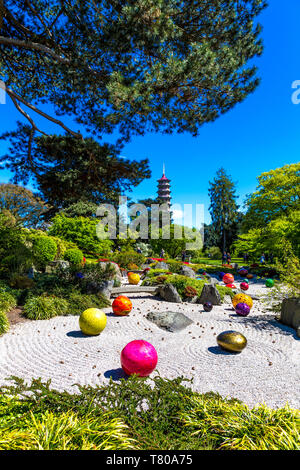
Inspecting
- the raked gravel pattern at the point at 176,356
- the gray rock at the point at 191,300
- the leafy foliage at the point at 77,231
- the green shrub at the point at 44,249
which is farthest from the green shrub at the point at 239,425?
the leafy foliage at the point at 77,231

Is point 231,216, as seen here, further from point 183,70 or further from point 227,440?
point 227,440

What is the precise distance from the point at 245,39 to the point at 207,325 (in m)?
8.27

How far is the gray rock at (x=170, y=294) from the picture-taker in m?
10.5

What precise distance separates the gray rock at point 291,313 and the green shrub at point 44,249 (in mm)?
13611

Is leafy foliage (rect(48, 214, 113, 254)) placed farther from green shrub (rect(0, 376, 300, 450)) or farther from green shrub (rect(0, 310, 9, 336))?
green shrub (rect(0, 376, 300, 450))

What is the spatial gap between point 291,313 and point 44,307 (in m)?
7.36

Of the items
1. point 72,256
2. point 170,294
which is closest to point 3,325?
point 170,294

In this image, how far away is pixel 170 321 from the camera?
7.36m

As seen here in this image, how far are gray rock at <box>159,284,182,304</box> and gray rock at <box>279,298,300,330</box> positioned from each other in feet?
12.9

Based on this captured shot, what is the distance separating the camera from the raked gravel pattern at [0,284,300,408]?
4.25m

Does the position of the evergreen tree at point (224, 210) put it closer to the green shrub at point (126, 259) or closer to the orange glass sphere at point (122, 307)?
the green shrub at point (126, 259)

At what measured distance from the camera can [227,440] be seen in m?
2.28

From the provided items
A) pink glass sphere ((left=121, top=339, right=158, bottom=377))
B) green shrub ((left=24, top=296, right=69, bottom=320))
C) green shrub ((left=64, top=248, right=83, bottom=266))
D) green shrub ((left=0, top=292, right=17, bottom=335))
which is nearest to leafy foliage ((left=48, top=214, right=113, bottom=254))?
green shrub ((left=64, top=248, right=83, bottom=266))

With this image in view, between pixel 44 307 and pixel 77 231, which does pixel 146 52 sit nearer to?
pixel 44 307
